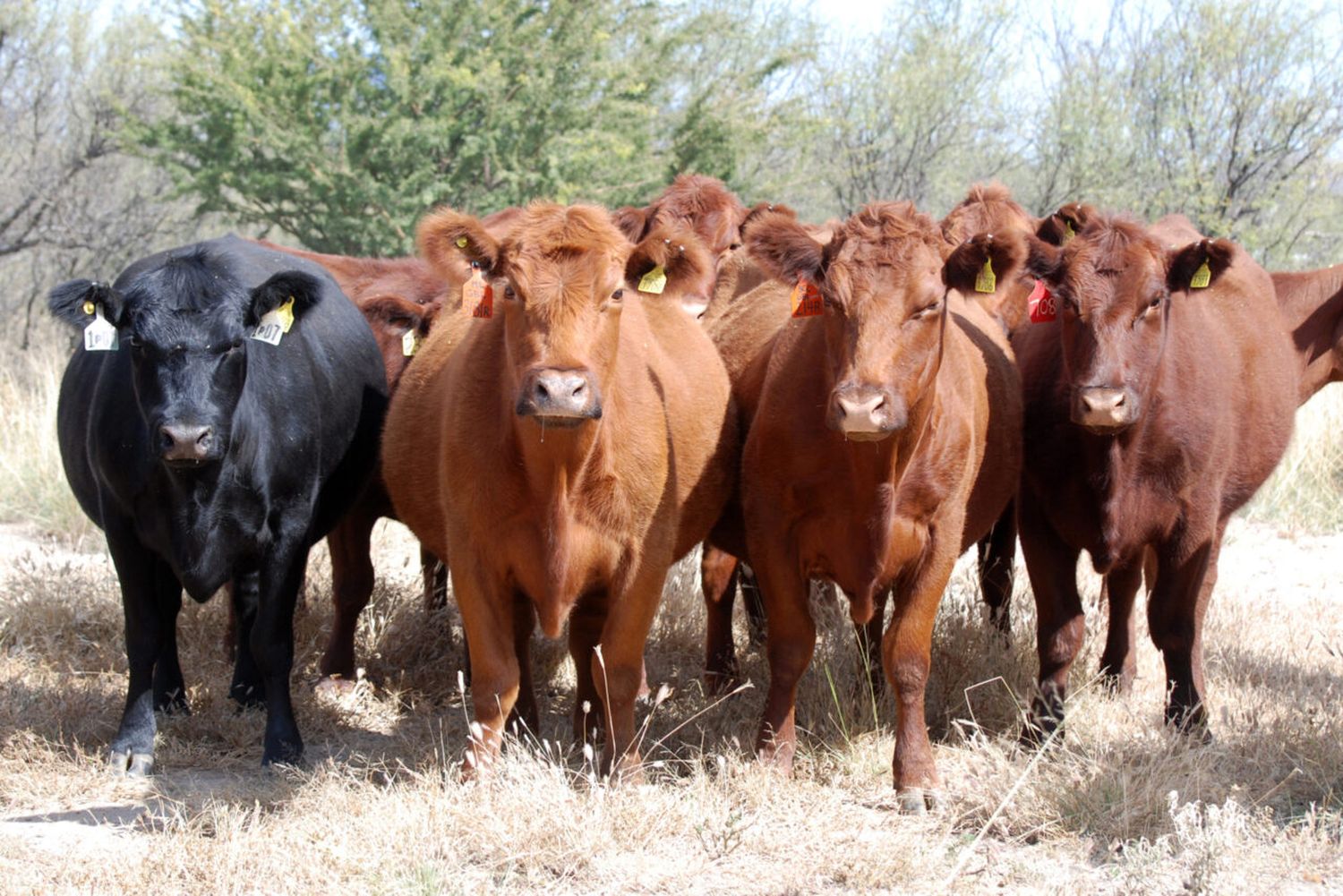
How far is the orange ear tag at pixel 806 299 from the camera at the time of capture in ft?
16.6

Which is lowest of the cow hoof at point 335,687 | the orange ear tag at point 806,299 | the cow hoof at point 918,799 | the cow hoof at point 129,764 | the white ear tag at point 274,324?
the cow hoof at point 335,687

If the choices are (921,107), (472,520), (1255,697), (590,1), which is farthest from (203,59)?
(1255,697)

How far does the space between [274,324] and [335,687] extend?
5.82 ft

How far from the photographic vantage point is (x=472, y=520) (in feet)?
→ 15.8

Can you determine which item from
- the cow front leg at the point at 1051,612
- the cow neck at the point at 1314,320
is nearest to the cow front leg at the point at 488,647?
the cow front leg at the point at 1051,612

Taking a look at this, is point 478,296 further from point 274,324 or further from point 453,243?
point 274,324

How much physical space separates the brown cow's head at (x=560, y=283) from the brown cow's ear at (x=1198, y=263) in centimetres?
191

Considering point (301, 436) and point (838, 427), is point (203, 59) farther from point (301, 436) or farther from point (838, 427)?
point (838, 427)

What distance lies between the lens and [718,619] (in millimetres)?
6363

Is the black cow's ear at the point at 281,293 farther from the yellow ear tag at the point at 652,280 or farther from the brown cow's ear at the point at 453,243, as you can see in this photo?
the yellow ear tag at the point at 652,280

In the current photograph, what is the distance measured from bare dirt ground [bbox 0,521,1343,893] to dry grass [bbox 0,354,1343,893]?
1 cm

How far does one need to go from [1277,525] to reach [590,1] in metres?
8.02

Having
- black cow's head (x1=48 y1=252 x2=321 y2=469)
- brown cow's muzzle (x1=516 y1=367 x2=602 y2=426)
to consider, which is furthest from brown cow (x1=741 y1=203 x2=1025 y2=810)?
black cow's head (x1=48 y1=252 x2=321 y2=469)

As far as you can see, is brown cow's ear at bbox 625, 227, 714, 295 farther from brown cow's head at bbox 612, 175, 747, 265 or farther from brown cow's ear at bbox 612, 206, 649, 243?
brown cow's head at bbox 612, 175, 747, 265
